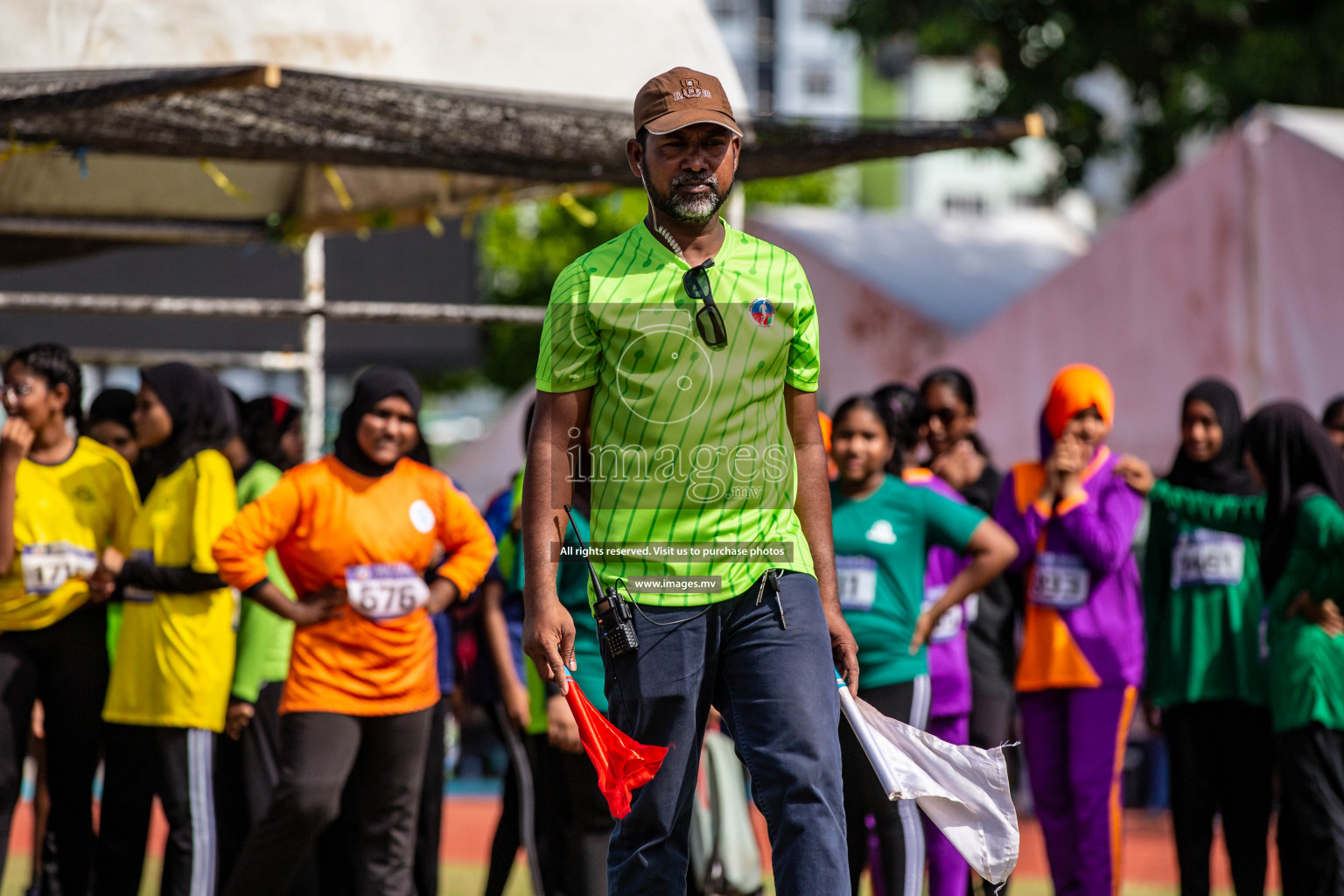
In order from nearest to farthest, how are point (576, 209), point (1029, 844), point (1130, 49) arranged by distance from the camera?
point (576, 209), point (1029, 844), point (1130, 49)

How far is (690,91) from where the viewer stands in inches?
152

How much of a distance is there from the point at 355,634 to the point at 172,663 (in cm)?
73

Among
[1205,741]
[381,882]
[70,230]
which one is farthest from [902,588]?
[70,230]

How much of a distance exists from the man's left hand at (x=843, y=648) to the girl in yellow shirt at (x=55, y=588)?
9.84ft

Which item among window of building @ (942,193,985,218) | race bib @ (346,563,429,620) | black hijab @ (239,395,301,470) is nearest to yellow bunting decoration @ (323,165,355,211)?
black hijab @ (239,395,301,470)

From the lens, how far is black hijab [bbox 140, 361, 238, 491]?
6.14 metres

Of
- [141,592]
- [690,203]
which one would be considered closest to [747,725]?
[690,203]

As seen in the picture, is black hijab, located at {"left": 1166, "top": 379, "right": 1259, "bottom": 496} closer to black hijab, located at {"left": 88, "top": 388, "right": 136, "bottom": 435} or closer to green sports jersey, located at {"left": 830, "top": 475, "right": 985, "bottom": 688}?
green sports jersey, located at {"left": 830, "top": 475, "right": 985, "bottom": 688}

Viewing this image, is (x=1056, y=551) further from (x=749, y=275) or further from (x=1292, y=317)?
(x=1292, y=317)

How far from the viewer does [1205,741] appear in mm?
6559

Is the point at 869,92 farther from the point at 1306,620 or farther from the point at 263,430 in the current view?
the point at 1306,620

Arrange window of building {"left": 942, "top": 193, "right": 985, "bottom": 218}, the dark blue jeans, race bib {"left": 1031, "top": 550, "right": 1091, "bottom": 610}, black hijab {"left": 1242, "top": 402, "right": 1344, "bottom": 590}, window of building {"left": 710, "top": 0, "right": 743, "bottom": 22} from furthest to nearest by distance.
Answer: window of building {"left": 710, "top": 0, "right": 743, "bottom": 22} < window of building {"left": 942, "top": 193, "right": 985, "bottom": 218} < race bib {"left": 1031, "top": 550, "right": 1091, "bottom": 610} < black hijab {"left": 1242, "top": 402, "right": 1344, "bottom": 590} < the dark blue jeans

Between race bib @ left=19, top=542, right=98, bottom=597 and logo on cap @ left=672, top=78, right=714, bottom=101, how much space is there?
325 centimetres

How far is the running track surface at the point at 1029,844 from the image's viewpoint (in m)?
9.34
